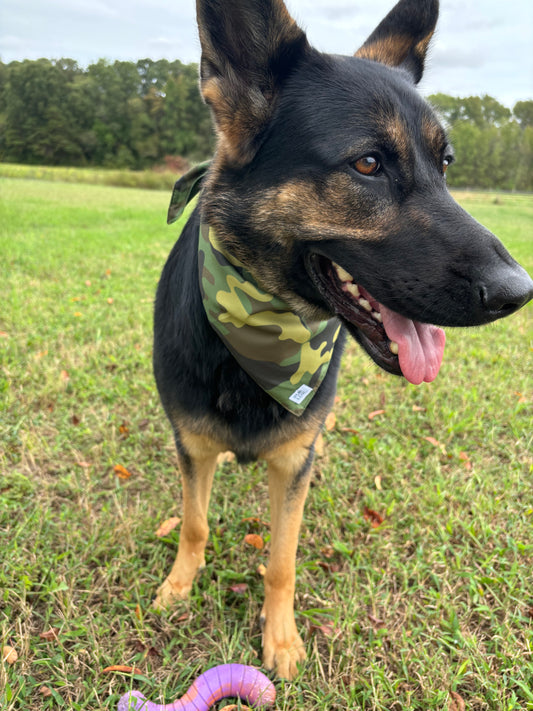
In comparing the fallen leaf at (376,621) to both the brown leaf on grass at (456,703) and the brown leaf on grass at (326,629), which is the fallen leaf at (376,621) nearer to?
the brown leaf on grass at (326,629)

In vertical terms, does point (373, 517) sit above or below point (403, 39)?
below

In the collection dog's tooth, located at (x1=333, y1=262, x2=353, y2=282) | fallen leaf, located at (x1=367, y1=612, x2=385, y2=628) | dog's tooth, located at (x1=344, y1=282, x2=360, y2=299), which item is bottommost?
fallen leaf, located at (x1=367, y1=612, x2=385, y2=628)

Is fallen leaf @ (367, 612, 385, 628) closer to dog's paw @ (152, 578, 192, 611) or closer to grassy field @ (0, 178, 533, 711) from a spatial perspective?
grassy field @ (0, 178, 533, 711)

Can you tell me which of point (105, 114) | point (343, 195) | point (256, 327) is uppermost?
point (105, 114)

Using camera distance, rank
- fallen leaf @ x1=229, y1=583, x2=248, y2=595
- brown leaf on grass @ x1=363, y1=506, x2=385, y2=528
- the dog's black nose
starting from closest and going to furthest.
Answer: the dog's black nose → fallen leaf @ x1=229, y1=583, x2=248, y2=595 → brown leaf on grass @ x1=363, y1=506, x2=385, y2=528

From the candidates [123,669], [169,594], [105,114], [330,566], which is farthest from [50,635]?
[105,114]

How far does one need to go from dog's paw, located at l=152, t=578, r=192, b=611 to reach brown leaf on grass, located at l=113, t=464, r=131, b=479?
87cm

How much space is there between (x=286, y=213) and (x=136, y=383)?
8.84ft

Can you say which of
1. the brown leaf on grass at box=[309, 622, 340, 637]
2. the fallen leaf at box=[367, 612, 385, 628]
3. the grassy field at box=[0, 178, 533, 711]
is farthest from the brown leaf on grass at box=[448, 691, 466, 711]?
the brown leaf on grass at box=[309, 622, 340, 637]

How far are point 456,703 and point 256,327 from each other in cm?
174

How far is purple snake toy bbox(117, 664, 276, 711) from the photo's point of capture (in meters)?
1.79

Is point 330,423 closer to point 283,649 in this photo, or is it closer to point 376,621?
point 376,621

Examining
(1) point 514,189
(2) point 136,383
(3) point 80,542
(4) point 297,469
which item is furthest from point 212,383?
(1) point 514,189

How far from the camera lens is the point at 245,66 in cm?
186
